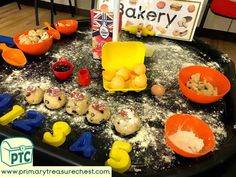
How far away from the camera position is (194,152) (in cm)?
71

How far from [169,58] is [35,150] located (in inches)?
29.2

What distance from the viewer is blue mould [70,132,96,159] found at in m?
0.69

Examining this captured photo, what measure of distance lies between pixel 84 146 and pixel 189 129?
0.33 m

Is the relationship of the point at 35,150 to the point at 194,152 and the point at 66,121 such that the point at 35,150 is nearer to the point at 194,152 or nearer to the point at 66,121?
the point at 66,121

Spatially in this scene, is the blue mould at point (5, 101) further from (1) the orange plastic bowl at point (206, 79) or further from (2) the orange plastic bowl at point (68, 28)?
(1) the orange plastic bowl at point (206, 79)

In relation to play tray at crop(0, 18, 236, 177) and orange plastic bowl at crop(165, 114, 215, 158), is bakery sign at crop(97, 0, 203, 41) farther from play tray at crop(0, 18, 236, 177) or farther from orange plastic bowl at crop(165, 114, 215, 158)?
orange plastic bowl at crop(165, 114, 215, 158)

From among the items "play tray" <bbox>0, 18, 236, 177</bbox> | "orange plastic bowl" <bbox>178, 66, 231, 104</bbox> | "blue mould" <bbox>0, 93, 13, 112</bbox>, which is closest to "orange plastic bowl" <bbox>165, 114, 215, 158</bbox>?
"play tray" <bbox>0, 18, 236, 177</bbox>

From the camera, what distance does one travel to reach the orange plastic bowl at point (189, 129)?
715 millimetres

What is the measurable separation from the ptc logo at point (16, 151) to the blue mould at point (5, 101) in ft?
0.55

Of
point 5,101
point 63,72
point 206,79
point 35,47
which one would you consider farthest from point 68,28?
point 206,79

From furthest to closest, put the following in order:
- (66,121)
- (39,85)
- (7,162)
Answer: (39,85)
(66,121)
(7,162)

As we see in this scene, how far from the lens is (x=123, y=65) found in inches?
40.2

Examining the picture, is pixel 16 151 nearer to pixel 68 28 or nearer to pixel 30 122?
pixel 30 122

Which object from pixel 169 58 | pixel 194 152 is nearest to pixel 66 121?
pixel 194 152
